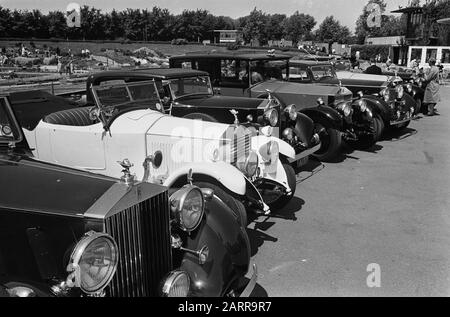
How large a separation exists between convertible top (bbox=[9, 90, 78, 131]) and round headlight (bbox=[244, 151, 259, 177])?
120 inches

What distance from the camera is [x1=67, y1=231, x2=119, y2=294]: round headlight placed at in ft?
6.26

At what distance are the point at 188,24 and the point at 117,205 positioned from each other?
88764 mm

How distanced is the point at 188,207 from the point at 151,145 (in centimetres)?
189

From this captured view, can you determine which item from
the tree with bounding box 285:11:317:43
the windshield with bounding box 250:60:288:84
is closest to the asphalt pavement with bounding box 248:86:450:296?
the windshield with bounding box 250:60:288:84

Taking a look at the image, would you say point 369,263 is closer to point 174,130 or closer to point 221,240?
point 221,240

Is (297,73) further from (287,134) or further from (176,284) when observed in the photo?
(176,284)

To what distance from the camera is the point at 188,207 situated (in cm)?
264

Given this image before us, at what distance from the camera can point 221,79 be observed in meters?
8.52

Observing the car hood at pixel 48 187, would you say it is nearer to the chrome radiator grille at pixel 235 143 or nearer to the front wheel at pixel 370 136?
the chrome radiator grille at pixel 235 143

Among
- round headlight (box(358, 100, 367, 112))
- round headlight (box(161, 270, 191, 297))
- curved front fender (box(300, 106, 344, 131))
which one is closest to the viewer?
round headlight (box(161, 270, 191, 297))

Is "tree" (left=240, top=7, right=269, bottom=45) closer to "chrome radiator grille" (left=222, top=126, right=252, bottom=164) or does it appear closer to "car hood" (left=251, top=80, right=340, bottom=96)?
"car hood" (left=251, top=80, right=340, bottom=96)

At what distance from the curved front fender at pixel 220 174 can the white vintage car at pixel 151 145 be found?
0.25m

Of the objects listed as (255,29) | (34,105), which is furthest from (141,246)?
(255,29)
